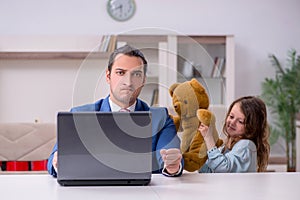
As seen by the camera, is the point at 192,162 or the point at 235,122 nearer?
the point at 192,162

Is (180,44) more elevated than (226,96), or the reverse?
(180,44)

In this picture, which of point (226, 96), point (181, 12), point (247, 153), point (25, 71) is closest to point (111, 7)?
point (181, 12)

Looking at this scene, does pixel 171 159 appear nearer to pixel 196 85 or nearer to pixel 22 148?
pixel 196 85

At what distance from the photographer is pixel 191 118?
6.88ft

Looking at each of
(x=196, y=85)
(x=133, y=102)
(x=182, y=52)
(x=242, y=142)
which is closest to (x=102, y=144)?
(x=133, y=102)

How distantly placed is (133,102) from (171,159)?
28 cm

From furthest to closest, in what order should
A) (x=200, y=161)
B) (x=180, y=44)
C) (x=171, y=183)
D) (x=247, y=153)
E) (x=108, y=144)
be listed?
(x=180, y=44)
(x=247, y=153)
(x=200, y=161)
(x=171, y=183)
(x=108, y=144)

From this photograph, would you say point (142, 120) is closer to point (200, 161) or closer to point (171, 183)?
point (171, 183)

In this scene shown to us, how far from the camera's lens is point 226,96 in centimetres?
588

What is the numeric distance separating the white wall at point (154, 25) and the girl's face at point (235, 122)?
373 cm

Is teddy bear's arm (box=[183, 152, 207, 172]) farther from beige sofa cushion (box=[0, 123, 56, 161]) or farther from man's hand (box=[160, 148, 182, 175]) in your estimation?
beige sofa cushion (box=[0, 123, 56, 161])

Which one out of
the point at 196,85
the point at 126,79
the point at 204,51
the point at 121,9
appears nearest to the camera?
the point at 126,79

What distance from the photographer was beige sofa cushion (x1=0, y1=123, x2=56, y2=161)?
2688 millimetres

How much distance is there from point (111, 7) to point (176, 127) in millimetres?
4175
